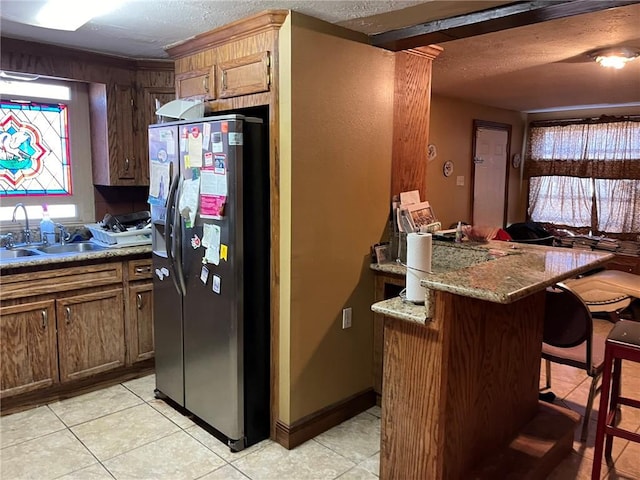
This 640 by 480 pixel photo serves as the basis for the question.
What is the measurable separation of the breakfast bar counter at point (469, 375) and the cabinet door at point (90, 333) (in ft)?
6.82

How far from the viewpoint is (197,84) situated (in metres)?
3.04

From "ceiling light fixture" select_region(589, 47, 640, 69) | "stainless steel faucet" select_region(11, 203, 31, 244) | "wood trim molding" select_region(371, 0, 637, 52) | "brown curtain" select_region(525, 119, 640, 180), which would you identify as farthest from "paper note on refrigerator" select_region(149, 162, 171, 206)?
"brown curtain" select_region(525, 119, 640, 180)

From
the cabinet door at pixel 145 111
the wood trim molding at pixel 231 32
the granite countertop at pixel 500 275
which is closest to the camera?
the granite countertop at pixel 500 275

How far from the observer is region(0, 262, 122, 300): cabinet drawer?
9.39 feet

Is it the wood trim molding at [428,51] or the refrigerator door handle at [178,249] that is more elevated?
the wood trim molding at [428,51]

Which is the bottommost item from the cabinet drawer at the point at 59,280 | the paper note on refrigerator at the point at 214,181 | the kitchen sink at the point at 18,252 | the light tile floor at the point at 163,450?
the light tile floor at the point at 163,450

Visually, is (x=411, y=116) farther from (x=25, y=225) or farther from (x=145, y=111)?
(x=25, y=225)

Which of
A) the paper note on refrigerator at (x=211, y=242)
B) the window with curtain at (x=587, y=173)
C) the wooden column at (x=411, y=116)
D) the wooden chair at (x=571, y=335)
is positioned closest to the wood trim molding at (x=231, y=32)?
the wooden column at (x=411, y=116)

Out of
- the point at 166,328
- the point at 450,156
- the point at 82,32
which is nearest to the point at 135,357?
the point at 166,328

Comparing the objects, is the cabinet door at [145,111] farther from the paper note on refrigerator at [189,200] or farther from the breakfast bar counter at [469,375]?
the breakfast bar counter at [469,375]

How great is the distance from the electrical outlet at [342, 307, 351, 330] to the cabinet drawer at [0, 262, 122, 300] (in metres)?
1.57

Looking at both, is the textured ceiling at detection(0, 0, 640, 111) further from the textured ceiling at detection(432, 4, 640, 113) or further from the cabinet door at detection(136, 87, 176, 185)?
the cabinet door at detection(136, 87, 176, 185)

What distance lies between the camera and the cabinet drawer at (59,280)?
2861mm

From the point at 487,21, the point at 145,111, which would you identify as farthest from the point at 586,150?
the point at 145,111
